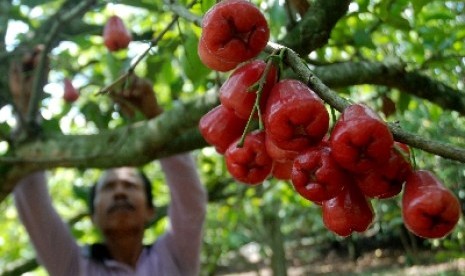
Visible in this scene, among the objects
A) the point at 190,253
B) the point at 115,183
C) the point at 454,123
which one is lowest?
the point at 454,123

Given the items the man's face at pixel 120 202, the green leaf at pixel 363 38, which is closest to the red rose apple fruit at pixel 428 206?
the green leaf at pixel 363 38

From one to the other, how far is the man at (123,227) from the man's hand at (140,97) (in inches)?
21.7

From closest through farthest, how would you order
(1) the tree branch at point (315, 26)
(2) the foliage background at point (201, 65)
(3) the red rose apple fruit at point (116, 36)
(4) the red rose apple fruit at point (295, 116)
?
(4) the red rose apple fruit at point (295, 116) → (1) the tree branch at point (315, 26) → (2) the foliage background at point (201, 65) → (3) the red rose apple fruit at point (116, 36)

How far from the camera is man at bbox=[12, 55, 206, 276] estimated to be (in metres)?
2.26

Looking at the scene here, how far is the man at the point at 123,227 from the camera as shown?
2.26 meters

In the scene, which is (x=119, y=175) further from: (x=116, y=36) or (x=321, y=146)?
(x=321, y=146)

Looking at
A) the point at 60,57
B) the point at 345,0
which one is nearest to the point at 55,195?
the point at 60,57

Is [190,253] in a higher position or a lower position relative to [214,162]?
higher

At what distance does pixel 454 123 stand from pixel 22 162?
12.6 feet

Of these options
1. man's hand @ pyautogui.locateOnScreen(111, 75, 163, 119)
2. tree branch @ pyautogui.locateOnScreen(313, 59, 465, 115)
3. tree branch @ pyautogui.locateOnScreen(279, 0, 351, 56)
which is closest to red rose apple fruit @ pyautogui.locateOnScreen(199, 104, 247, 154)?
tree branch @ pyautogui.locateOnScreen(279, 0, 351, 56)

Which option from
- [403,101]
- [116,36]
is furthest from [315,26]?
[116,36]

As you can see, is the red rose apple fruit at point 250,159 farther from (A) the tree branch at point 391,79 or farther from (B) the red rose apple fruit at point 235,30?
(A) the tree branch at point 391,79

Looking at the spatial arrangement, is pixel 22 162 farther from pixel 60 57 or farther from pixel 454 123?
pixel 454 123

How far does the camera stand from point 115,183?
259 centimetres
